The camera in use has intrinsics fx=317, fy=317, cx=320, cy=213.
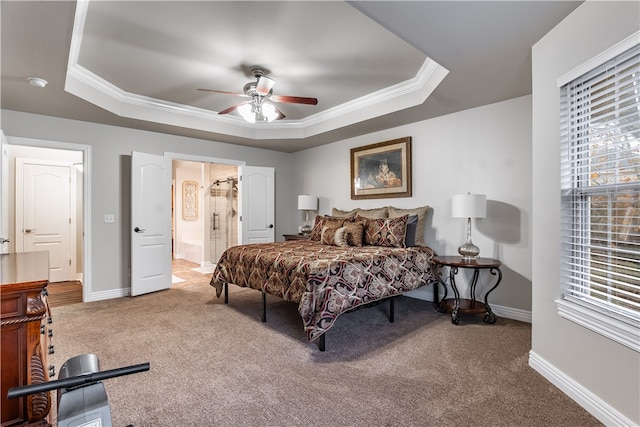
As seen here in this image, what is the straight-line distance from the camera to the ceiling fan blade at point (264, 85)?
118 inches

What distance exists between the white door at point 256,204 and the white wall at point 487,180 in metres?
2.27

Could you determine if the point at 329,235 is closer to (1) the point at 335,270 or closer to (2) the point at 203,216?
(1) the point at 335,270

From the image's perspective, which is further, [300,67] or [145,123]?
[145,123]

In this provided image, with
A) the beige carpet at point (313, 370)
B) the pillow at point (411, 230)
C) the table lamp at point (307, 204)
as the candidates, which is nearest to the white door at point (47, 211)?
the beige carpet at point (313, 370)

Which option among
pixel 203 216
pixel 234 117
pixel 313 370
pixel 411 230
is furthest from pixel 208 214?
pixel 313 370

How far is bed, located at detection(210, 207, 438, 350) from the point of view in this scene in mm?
2635

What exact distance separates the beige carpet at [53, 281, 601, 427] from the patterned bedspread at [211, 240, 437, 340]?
0.35m

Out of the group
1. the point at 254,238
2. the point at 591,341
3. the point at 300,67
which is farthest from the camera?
the point at 254,238

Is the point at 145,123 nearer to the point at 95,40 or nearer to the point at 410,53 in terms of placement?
the point at 95,40

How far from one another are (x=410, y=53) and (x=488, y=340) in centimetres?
272

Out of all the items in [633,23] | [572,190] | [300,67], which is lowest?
[572,190]

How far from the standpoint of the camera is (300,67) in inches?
128

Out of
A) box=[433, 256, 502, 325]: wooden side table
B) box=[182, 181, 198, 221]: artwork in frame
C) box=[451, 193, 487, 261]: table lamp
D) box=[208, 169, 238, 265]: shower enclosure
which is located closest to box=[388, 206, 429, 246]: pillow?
box=[433, 256, 502, 325]: wooden side table

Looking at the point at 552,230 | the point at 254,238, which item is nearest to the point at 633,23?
the point at 552,230
